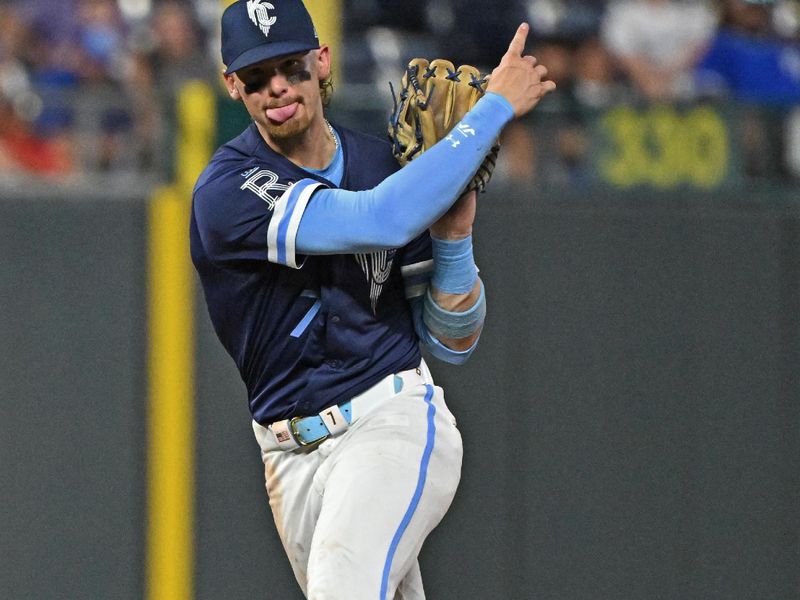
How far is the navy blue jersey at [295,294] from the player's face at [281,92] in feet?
0.32

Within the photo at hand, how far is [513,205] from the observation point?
519 centimetres

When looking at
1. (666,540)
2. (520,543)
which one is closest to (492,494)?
(520,543)

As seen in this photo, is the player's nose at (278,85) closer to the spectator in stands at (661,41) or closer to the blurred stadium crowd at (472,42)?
the blurred stadium crowd at (472,42)

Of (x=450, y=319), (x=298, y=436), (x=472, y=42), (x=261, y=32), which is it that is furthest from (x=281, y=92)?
(x=472, y=42)

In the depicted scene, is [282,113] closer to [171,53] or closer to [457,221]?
[457,221]

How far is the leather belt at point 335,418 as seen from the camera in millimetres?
3094

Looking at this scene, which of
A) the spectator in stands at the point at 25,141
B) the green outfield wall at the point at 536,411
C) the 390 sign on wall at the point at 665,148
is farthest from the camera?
the 390 sign on wall at the point at 665,148

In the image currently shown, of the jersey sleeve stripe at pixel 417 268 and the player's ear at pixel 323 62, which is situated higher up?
the player's ear at pixel 323 62

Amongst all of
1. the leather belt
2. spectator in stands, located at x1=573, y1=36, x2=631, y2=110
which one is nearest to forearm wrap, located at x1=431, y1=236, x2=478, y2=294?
the leather belt

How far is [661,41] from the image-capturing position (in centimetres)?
679

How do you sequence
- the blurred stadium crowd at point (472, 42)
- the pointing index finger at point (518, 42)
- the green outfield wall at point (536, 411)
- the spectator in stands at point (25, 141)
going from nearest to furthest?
1. the pointing index finger at point (518, 42)
2. the green outfield wall at point (536, 411)
3. the spectator in stands at point (25, 141)
4. the blurred stadium crowd at point (472, 42)

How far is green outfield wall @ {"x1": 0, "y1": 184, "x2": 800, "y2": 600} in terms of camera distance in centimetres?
493

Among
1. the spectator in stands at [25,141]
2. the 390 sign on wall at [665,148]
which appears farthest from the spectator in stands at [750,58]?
the spectator in stands at [25,141]

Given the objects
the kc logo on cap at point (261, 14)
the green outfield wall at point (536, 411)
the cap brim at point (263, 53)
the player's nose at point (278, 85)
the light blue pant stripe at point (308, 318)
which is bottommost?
the green outfield wall at point (536, 411)
